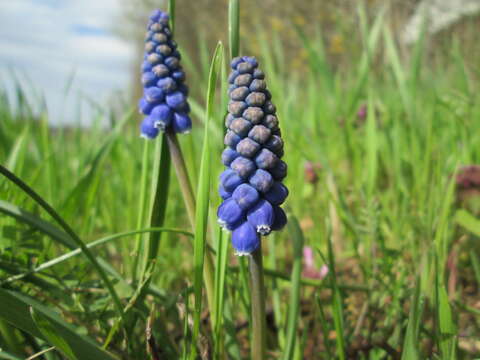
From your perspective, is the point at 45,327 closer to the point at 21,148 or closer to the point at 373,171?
the point at 21,148

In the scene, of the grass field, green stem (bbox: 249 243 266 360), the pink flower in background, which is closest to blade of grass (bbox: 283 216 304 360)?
the grass field

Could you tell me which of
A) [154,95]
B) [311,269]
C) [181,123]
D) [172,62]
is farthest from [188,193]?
[311,269]

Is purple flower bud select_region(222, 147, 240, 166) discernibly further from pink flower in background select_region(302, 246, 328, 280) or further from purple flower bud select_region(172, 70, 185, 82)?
pink flower in background select_region(302, 246, 328, 280)

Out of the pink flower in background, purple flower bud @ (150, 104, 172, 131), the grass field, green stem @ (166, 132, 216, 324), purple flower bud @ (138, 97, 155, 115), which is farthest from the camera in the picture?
the pink flower in background


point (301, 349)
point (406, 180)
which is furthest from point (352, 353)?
point (406, 180)

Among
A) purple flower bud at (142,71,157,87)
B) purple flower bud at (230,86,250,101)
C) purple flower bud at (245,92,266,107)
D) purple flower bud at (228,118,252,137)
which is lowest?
purple flower bud at (228,118,252,137)

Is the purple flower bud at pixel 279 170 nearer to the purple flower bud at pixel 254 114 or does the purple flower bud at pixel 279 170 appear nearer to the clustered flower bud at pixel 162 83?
the purple flower bud at pixel 254 114

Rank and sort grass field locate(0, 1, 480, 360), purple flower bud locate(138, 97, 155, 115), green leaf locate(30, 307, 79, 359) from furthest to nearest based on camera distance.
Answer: purple flower bud locate(138, 97, 155, 115) → grass field locate(0, 1, 480, 360) → green leaf locate(30, 307, 79, 359)
